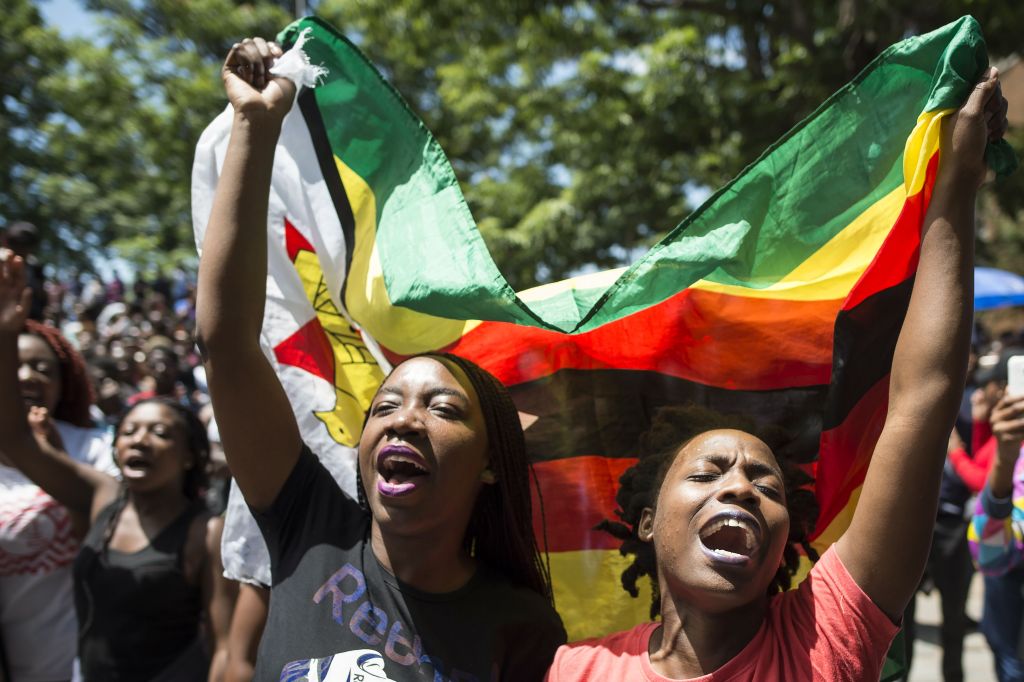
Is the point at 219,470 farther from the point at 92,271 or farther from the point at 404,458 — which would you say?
the point at 92,271

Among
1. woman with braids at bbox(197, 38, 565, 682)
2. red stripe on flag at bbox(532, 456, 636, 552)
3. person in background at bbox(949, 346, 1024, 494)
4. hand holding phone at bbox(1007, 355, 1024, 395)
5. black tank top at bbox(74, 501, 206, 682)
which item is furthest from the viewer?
person in background at bbox(949, 346, 1024, 494)

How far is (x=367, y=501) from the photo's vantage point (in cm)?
209

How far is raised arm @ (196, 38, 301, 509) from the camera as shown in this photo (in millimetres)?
1910

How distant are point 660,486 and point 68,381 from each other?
2596 millimetres

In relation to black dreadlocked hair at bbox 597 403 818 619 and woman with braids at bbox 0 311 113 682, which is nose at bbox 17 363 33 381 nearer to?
woman with braids at bbox 0 311 113 682

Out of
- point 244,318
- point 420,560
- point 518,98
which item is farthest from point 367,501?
point 518,98

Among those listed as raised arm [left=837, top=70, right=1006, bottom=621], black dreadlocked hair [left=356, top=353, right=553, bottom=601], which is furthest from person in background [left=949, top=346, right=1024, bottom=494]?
black dreadlocked hair [left=356, top=353, right=553, bottom=601]

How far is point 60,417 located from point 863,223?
295cm

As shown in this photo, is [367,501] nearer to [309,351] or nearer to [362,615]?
[362,615]

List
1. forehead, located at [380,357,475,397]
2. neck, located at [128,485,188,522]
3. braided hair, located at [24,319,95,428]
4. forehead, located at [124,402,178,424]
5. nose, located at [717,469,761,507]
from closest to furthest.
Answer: nose, located at [717,469,761,507], forehead, located at [380,357,475,397], neck, located at [128,485,188,522], forehead, located at [124,402,178,424], braided hair, located at [24,319,95,428]

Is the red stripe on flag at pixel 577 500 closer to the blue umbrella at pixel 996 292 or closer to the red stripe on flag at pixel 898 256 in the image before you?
the red stripe on flag at pixel 898 256

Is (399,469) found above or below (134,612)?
above

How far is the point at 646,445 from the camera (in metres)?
2.28

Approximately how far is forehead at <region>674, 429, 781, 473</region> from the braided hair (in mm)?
2655
